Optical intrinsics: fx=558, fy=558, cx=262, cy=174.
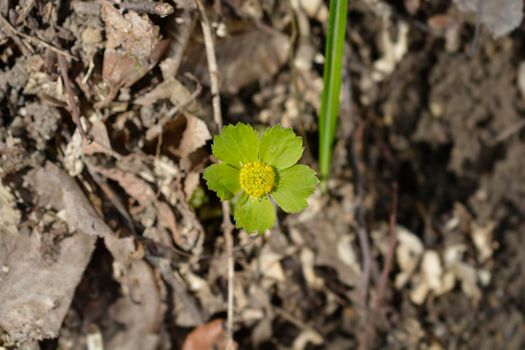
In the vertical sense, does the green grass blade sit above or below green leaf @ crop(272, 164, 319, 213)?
above

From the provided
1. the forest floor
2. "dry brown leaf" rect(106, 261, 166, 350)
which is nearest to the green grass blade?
the forest floor

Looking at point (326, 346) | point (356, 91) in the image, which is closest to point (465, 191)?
point (356, 91)

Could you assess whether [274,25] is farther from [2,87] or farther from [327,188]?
[2,87]

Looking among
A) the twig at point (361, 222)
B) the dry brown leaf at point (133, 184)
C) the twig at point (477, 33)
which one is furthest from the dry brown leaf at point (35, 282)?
the twig at point (477, 33)

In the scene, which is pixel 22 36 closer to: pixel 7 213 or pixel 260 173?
pixel 7 213

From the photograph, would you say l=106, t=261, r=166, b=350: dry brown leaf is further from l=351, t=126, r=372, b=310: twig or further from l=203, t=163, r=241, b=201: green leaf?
l=351, t=126, r=372, b=310: twig

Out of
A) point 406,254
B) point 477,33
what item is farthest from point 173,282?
point 477,33

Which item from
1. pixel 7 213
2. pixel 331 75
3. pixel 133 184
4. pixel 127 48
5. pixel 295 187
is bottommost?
pixel 7 213
